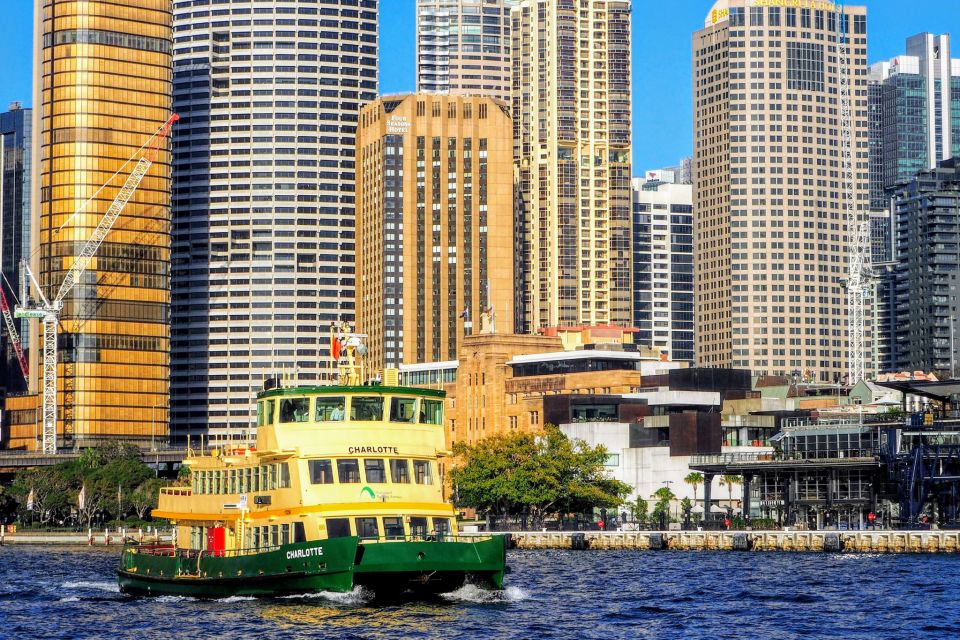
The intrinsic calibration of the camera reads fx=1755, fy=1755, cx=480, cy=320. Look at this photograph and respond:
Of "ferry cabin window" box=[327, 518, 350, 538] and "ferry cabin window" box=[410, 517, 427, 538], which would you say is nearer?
"ferry cabin window" box=[327, 518, 350, 538]

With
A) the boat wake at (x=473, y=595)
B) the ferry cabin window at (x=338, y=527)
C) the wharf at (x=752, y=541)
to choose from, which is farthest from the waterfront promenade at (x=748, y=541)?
the boat wake at (x=473, y=595)

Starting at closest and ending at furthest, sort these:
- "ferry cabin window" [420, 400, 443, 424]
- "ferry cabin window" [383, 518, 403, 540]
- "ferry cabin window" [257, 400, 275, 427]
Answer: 1. "ferry cabin window" [383, 518, 403, 540]
2. "ferry cabin window" [257, 400, 275, 427]
3. "ferry cabin window" [420, 400, 443, 424]

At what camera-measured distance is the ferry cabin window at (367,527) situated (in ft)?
279

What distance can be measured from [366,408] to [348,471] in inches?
132

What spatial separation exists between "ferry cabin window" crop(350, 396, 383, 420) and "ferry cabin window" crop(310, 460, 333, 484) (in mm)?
2698

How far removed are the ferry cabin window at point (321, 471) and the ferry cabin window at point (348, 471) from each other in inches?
18.2

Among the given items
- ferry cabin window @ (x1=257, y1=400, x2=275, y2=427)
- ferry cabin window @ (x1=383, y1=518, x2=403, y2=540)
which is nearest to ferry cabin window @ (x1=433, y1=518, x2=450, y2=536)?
ferry cabin window @ (x1=383, y1=518, x2=403, y2=540)

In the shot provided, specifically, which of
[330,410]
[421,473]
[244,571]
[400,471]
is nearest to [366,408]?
[330,410]

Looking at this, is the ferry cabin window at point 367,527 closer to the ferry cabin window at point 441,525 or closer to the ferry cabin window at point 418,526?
the ferry cabin window at point 418,526

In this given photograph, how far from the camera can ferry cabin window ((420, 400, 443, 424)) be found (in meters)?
88.8

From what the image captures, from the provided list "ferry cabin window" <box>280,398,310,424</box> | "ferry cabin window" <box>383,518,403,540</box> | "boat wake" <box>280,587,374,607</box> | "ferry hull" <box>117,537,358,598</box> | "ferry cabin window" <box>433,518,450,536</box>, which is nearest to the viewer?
"ferry hull" <box>117,537,358,598</box>

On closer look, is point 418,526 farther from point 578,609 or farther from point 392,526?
point 578,609

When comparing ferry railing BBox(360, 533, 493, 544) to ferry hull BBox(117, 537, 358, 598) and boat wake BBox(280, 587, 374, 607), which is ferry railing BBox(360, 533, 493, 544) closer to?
ferry hull BBox(117, 537, 358, 598)

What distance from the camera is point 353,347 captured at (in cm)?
9088
